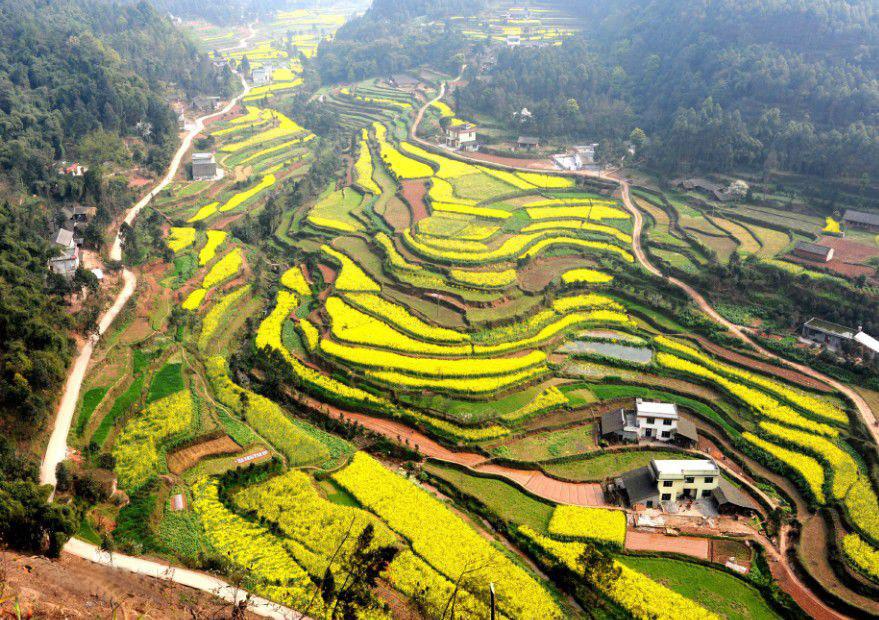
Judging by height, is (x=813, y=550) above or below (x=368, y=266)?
below

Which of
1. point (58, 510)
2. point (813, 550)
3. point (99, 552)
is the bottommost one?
point (813, 550)

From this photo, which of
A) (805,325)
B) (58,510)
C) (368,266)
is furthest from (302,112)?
(58,510)

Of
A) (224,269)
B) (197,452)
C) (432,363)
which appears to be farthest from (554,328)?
(224,269)

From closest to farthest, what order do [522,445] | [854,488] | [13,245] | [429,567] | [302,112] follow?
[429,567] < [854,488] < [522,445] < [13,245] < [302,112]

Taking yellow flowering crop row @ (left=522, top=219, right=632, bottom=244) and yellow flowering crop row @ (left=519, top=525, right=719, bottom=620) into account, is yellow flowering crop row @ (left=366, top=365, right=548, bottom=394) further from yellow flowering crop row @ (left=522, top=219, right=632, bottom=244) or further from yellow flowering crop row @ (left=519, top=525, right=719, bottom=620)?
yellow flowering crop row @ (left=522, top=219, right=632, bottom=244)

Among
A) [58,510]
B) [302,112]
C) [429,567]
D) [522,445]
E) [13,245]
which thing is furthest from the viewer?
[302,112]

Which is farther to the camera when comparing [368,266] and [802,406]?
[368,266]

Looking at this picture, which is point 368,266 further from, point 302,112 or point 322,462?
point 302,112

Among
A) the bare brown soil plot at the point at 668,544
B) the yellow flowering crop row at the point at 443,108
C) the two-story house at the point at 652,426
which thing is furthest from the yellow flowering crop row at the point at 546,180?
the bare brown soil plot at the point at 668,544
